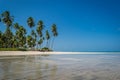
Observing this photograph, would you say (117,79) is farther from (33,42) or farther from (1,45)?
(33,42)

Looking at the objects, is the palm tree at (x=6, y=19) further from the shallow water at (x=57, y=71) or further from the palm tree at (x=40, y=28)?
the shallow water at (x=57, y=71)

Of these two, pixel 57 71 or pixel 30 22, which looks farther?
pixel 30 22

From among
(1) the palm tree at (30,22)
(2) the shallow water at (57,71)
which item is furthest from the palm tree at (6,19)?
(2) the shallow water at (57,71)

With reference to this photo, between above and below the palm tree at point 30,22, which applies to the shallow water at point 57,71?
below

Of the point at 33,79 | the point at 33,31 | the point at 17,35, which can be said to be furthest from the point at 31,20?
the point at 33,79

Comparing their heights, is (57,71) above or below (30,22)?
below

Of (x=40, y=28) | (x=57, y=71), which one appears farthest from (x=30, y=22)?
(x=57, y=71)

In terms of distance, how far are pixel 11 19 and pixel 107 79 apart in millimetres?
60488

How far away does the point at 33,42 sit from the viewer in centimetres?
7775

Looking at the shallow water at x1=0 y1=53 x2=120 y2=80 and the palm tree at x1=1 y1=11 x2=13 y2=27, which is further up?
the palm tree at x1=1 y1=11 x2=13 y2=27

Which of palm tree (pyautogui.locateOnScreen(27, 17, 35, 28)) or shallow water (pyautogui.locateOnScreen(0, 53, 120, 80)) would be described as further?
palm tree (pyautogui.locateOnScreen(27, 17, 35, 28))

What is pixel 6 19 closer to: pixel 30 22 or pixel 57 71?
pixel 30 22

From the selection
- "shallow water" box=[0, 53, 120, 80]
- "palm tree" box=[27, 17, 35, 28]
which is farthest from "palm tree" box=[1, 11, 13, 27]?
"shallow water" box=[0, 53, 120, 80]

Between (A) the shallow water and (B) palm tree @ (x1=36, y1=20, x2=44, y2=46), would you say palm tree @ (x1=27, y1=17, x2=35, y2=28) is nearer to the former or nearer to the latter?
(B) palm tree @ (x1=36, y1=20, x2=44, y2=46)
